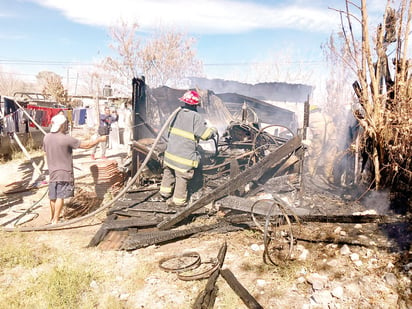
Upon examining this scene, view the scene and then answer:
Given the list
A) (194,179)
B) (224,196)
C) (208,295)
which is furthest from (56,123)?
(208,295)

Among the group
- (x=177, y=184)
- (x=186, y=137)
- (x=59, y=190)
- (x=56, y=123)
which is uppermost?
(x=56, y=123)

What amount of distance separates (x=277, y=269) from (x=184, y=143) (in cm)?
242

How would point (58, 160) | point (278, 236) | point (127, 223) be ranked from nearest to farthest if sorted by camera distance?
point (278, 236)
point (127, 223)
point (58, 160)

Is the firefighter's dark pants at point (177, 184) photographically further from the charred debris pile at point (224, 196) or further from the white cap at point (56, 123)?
the white cap at point (56, 123)

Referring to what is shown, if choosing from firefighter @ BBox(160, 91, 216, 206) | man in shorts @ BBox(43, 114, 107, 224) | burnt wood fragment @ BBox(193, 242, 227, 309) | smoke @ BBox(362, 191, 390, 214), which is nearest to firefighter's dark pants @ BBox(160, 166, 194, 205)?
firefighter @ BBox(160, 91, 216, 206)

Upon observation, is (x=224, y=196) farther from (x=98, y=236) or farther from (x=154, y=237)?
(x=98, y=236)

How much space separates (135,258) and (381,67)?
15.0 feet

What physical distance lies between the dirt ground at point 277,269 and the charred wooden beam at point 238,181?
1.10 feet

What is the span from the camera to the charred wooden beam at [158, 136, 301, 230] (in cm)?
427

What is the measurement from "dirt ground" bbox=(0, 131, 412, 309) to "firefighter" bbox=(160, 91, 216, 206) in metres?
0.97

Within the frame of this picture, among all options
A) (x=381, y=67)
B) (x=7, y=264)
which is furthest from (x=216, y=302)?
(x=381, y=67)

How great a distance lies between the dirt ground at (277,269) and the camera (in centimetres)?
279

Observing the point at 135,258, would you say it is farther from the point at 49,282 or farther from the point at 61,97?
the point at 61,97

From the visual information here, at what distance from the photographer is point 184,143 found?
482 centimetres
